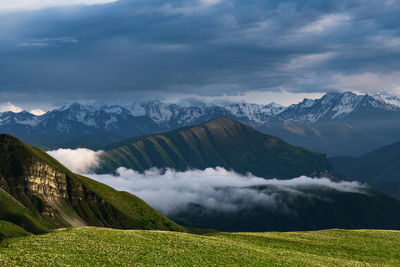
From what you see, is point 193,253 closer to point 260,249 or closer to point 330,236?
point 260,249

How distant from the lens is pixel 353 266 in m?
75.1

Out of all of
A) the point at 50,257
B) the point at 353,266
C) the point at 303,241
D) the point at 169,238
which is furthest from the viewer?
the point at 303,241

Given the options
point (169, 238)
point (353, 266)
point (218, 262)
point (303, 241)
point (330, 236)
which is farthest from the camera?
point (330, 236)

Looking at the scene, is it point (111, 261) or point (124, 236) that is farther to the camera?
point (124, 236)

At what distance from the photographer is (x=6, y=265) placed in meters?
56.8

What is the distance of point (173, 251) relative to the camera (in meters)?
71.4

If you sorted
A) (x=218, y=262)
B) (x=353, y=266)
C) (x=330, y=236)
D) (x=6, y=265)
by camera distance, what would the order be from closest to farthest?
(x=6, y=265) < (x=218, y=262) < (x=353, y=266) < (x=330, y=236)

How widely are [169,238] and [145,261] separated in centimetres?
1753

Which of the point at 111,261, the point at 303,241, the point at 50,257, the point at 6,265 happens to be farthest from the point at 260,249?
the point at 6,265

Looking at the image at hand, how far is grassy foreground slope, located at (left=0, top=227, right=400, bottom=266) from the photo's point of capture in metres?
63.2

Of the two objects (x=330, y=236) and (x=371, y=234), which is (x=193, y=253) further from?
(x=371, y=234)

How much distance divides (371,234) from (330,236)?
1137 cm

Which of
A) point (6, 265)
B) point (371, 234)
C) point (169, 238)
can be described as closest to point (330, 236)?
point (371, 234)

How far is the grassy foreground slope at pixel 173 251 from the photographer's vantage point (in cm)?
6319
